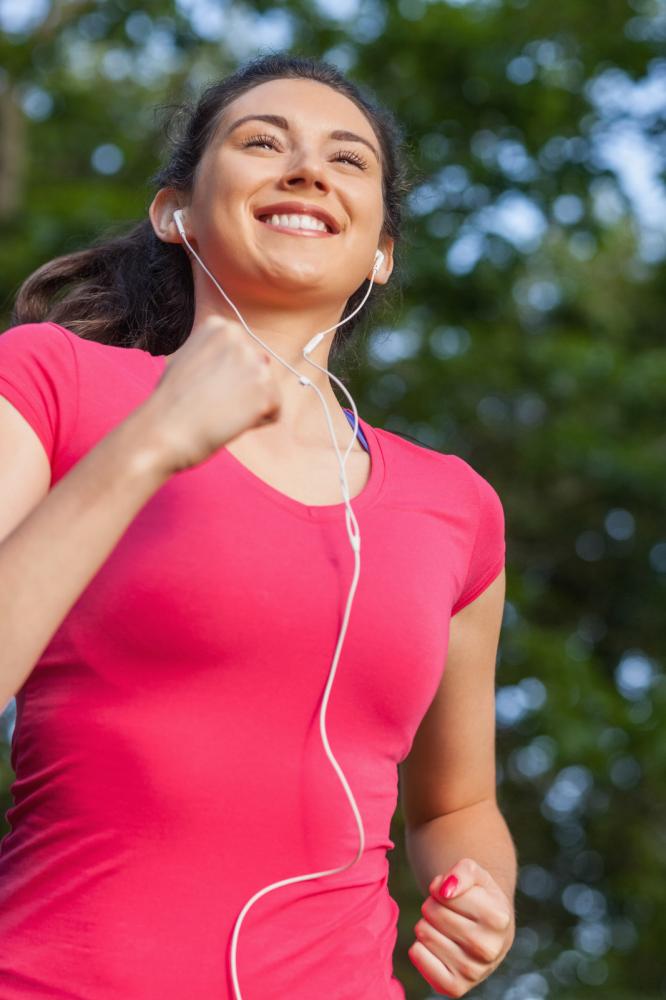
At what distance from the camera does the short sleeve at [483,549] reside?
2.05m

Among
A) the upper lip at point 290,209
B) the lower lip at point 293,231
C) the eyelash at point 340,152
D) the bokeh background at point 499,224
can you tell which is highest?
the eyelash at point 340,152

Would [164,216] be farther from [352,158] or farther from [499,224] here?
[499,224]

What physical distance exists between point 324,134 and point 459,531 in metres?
0.58

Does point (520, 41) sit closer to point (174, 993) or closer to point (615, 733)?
point (615, 733)

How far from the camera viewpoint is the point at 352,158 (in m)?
2.07

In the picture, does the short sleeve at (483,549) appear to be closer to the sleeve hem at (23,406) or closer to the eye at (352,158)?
the eye at (352,158)

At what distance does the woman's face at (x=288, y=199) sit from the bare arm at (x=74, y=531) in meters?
0.62

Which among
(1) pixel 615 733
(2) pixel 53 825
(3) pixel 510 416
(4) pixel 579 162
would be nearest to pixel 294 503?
(2) pixel 53 825

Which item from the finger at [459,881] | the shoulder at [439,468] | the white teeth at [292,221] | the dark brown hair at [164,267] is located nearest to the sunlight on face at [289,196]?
the white teeth at [292,221]

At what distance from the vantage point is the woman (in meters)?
1.40

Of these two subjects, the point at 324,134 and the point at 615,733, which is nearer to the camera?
the point at 324,134

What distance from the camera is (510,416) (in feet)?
36.4

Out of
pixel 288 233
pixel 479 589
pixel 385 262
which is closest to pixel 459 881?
pixel 479 589

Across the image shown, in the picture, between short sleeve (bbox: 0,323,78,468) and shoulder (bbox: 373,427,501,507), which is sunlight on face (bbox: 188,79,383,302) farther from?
short sleeve (bbox: 0,323,78,468)
